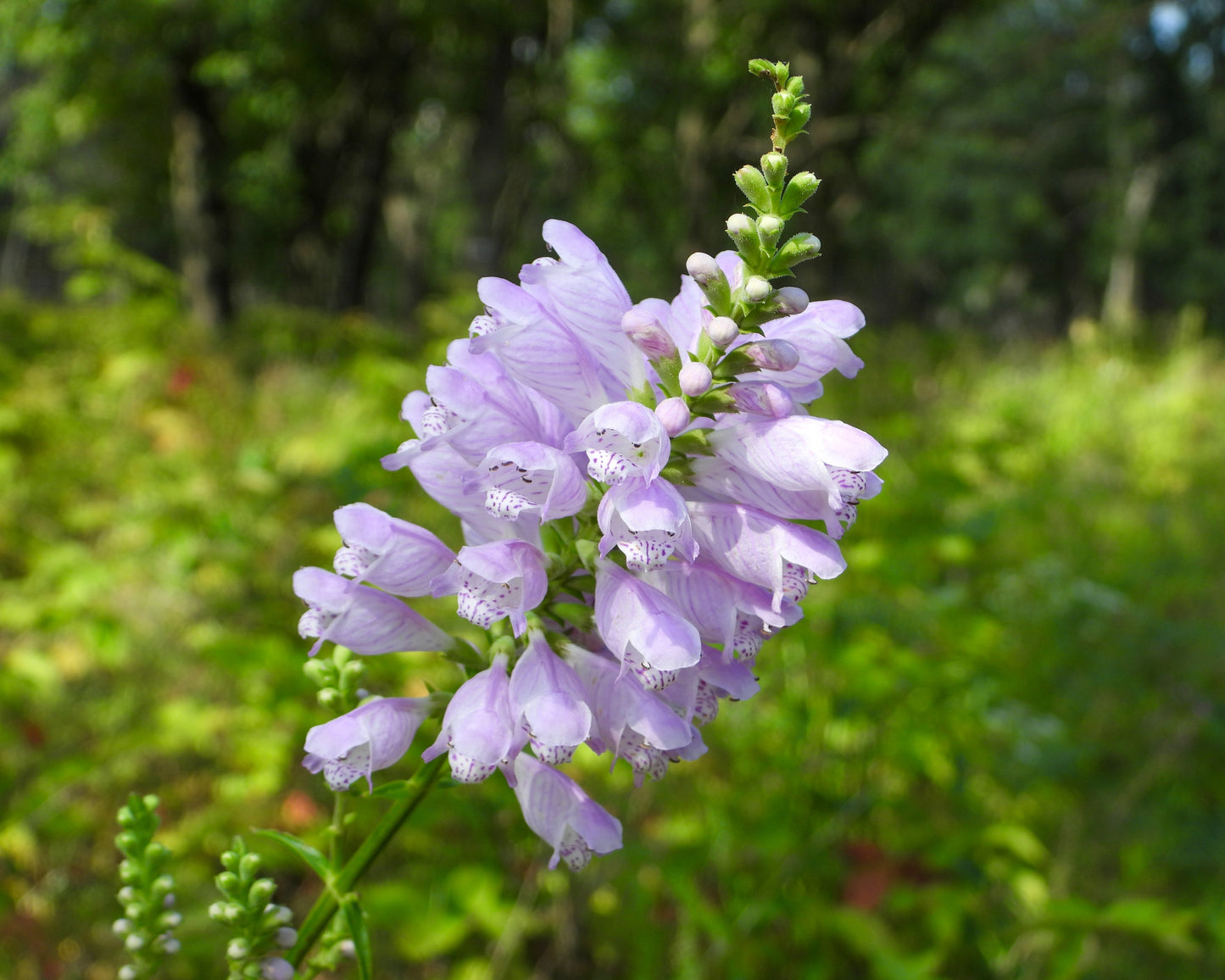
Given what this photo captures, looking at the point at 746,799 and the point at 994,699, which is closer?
the point at 746,799

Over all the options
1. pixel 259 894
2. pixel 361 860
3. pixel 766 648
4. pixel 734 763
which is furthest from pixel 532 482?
pixel 766 648

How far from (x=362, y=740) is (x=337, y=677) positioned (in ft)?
0.38

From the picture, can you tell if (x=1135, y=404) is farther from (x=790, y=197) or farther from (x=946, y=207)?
(x=946, y=207)

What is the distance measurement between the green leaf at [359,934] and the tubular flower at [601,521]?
131mm

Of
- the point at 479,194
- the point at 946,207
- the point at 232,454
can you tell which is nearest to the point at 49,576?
the point at 232,454

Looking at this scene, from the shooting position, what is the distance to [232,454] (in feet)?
18.3

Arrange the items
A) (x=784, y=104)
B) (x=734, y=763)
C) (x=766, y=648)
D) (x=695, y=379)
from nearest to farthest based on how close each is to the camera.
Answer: (x=784, y=104) → (x=695, y=379) → (x=734, y=763) → (x=766, y=648)

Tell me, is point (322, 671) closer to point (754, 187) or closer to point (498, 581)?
point (498, 581)

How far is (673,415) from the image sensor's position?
3.25 feet

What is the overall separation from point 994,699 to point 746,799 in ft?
3.45

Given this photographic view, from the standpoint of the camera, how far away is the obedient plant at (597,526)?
36.5 inches

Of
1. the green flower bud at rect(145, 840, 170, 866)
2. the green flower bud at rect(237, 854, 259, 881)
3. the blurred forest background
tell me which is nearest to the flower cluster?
the green flower bud at rect(237, 854, 259, 881)

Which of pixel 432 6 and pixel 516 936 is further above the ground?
pixel 432 6

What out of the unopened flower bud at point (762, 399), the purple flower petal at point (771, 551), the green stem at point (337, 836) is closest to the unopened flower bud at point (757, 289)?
the unopened flower bud at point (762, 399)
